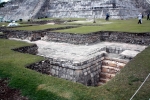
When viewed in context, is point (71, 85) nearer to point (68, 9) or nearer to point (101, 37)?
point (101, 37)

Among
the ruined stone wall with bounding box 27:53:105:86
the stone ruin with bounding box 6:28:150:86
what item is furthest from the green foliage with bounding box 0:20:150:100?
the ruined stone wall with bounding box 27:53:105:86

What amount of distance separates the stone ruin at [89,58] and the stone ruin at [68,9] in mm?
12234

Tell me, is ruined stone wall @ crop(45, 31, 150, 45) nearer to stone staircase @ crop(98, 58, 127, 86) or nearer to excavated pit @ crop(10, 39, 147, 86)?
excavated pit @ crop(10, 39, 147, 86)

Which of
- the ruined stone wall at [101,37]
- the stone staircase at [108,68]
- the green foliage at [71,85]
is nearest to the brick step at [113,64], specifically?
the stone staircase at [108,68]

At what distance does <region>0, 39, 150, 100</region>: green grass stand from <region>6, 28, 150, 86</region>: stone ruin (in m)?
0.90

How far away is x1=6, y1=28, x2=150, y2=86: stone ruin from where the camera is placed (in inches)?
364

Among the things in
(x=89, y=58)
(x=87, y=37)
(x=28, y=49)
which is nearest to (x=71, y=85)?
(x=89, y=58)

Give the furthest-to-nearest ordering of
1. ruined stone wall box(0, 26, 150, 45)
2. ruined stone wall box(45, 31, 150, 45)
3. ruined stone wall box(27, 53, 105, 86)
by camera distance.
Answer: ruined stone wall box(0, 26, 150, 45) → ruined stone wall box(45, 31, 150, 45) → ruined stone wall box(27, 53, 105, 86)

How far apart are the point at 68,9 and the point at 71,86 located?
3031 centimetres

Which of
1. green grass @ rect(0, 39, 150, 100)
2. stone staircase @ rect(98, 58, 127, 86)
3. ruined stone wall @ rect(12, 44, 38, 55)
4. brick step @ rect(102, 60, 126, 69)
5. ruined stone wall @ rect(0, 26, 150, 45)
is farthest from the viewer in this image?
ruined stone wall @ rect(0, 26, 150, 45)

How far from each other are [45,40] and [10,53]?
668cm

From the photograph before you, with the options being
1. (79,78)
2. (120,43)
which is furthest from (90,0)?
(79,78)

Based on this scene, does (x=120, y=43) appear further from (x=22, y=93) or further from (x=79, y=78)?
(x=22, y=93)

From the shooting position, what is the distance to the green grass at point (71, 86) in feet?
17.2
